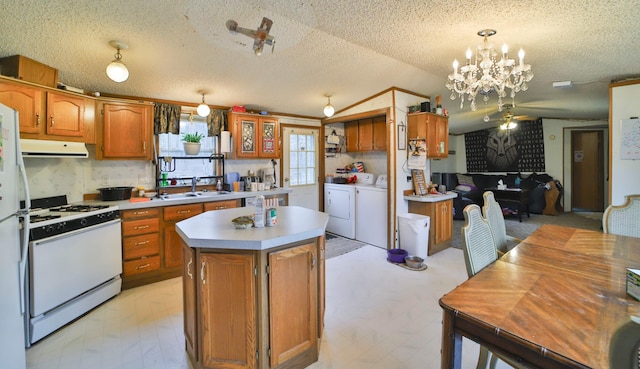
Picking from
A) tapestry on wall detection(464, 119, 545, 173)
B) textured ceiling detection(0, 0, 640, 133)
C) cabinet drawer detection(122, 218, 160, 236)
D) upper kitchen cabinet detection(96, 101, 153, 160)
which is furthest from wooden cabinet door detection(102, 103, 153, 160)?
tapestry on wall detection(464, 119, 545, 173)

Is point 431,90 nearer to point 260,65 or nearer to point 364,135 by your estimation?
point 364,135

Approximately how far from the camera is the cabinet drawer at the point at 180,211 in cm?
314

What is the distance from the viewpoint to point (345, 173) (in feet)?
17.6

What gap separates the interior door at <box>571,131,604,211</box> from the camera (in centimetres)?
683

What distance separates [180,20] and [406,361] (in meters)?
2.99

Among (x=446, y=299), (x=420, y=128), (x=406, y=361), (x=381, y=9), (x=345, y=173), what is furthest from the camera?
(x=345, y=173)

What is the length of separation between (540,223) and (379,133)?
415 centimetres

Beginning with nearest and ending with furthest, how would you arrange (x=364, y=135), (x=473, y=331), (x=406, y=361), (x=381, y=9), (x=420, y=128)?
(x=473, y=331) < (x=406, y=361) < (x=381, y=9) < (x=420, y=128) < (x=364, y=135)

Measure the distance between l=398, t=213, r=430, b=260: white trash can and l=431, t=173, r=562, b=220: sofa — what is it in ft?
9.21

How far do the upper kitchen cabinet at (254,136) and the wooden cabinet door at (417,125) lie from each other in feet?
6.59

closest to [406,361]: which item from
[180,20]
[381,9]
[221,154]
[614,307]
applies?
[614,307]

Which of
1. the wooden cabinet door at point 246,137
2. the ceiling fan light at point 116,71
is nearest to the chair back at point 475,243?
the ceiling fan light at point 116,71

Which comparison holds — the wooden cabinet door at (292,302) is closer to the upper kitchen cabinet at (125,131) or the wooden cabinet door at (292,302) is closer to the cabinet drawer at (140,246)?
the cabinet drawer at (140,246)

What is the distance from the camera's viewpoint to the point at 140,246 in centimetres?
299
